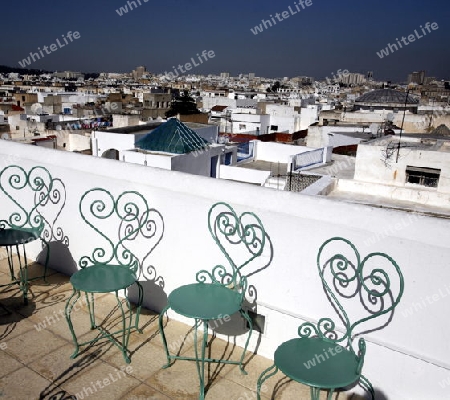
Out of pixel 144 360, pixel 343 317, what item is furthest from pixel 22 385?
pixel 343 317

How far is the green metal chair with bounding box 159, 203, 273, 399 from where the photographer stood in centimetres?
331

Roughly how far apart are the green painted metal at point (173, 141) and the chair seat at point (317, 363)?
12938 mm

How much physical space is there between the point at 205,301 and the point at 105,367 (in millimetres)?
1129

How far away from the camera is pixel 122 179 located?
4.38 meters

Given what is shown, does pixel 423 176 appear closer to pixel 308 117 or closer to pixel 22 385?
pixel 22 385

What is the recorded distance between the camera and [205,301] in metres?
3.33

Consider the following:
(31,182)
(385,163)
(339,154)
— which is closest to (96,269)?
(31,182)

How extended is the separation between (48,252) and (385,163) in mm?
12571

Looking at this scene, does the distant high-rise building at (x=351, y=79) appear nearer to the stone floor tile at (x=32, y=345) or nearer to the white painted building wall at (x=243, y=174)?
the white painted building wall at (x=243, y=174)

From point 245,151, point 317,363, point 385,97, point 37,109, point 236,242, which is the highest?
point 385,97

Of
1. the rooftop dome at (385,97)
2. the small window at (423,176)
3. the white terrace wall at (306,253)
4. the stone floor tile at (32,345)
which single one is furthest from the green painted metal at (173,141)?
the rooftop dome at (385,97)

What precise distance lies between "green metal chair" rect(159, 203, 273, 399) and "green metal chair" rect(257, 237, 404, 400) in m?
0.51

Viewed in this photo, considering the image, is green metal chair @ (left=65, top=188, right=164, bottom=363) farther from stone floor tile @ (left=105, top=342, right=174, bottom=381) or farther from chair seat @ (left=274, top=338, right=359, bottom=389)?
chair seat @ (left=274, top=338, right=359, bottom=389)

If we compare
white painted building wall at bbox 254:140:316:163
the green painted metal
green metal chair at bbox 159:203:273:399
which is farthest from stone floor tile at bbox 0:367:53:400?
white painted building wall at bbox 254:140:316:163
